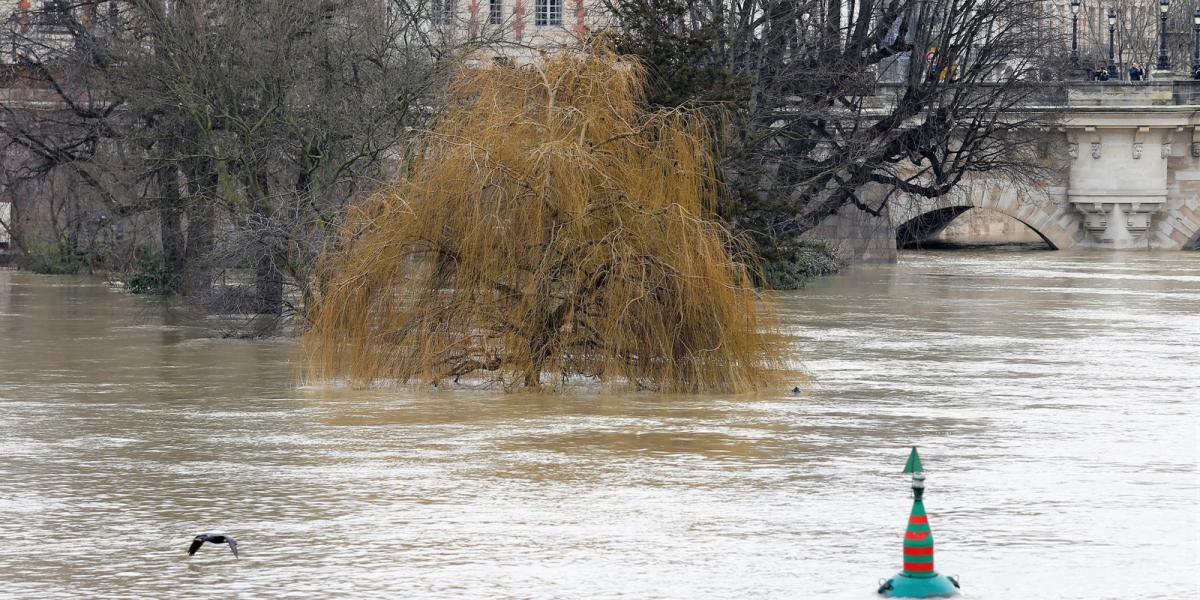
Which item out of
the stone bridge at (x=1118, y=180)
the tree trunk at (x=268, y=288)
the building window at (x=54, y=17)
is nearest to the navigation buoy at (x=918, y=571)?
the tree trunk at (x=268, y=288)

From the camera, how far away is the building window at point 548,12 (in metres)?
77.9

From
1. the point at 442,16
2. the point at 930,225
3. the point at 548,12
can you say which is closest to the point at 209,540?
the point at 442,16

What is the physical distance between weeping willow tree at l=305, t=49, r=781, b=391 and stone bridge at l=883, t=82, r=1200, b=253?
40342mm

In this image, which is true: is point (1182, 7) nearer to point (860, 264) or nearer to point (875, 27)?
point (860, 264)

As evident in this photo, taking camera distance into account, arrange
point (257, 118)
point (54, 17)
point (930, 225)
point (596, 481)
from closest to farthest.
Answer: point (596, 481) < point (257, 118) < point (54, 17) < point (930, 225)

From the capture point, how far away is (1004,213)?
62.8 meters

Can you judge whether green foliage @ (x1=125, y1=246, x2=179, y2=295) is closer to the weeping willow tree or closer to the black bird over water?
the weeping willow tree

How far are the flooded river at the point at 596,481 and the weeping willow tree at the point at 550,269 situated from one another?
1.73ft

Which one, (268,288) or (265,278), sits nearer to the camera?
(265,278)

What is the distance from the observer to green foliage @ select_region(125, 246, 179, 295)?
35781 mm

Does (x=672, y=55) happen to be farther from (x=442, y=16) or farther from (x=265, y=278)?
(x=442, y=16)

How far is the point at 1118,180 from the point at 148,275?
3419 centimetres

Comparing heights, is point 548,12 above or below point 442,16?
above

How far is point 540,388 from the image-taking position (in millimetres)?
19469
